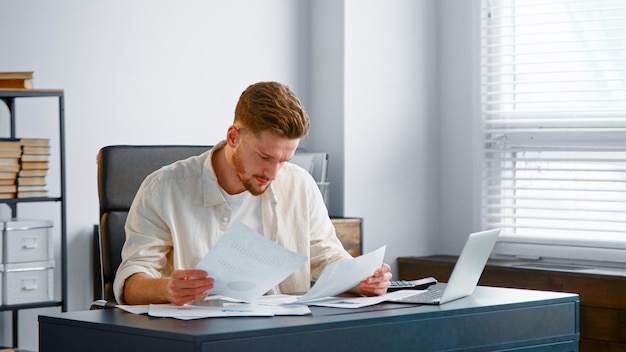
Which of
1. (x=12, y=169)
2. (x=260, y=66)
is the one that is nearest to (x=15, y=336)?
(x=12, y=169)

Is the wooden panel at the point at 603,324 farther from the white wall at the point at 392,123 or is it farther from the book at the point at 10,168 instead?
the book at the point at 10,168

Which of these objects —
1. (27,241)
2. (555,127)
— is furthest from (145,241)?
(555,127)

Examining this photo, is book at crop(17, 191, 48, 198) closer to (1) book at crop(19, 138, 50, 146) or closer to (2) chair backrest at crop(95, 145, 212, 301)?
(1) book at crop(19, 138, 50, 146)

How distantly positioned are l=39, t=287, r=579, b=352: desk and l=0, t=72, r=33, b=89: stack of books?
145 cm

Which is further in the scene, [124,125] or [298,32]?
[298,32]

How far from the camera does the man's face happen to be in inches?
83.1

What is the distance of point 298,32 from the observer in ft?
13.2

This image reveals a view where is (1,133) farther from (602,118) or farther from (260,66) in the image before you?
(602,118)

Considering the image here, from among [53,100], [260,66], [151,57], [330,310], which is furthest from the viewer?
[260,66]

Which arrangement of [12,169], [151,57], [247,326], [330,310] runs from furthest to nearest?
1. [151,57]
2. [12,169]
3. [330,310]
4. [247,326]

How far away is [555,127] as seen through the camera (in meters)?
3.77

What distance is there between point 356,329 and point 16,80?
1816 mm

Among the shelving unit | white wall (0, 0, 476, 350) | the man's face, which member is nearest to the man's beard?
the man's face

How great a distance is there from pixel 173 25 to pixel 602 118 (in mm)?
1707
